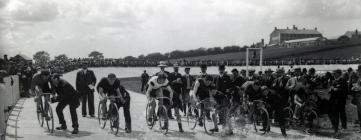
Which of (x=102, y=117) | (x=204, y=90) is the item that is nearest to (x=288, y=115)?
(x=204, y=90)

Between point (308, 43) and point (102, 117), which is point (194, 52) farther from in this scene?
point (102, 117)

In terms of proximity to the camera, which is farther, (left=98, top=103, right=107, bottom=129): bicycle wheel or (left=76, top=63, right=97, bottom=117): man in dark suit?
(left=76, top=63, right=97, bottom=117): man in dark suit

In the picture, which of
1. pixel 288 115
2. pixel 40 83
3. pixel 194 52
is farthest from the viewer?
pixel 194 52

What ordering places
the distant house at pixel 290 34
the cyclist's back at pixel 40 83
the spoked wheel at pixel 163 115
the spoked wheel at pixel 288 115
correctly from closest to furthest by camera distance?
1. the spoked wheel at pixel 163 115
2. the cyclist's back at pixel 40 83
3. the spoked wheel at pixel 288 115
4. the distant house at pixel 290 34

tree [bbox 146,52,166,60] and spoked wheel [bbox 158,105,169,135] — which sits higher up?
tree [bbox 146,52,166,60]

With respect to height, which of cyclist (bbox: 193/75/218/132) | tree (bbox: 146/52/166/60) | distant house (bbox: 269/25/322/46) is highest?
distant house (bbox: 269/25/322/46)

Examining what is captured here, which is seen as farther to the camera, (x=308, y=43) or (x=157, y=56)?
(x=308, y=43)

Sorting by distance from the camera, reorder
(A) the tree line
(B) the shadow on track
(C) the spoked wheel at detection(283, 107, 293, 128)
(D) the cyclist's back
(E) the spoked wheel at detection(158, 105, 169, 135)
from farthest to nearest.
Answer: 1. (A) the tree line
2. (C) the spoked wheel at detection(283, 107, 293, 128)
3. (D) the cyclist's back
4. (E) the spoked wheel at detection(158, 105, 169, 135)
5. (B) the shadow on track

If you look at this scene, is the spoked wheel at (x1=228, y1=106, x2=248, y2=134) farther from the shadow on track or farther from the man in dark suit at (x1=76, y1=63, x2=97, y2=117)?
the man in dark suit at (x1=76, y1=63, x2=97, y2=117)

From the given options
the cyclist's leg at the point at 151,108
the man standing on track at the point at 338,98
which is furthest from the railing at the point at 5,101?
the man standing on track at the point at 338,98

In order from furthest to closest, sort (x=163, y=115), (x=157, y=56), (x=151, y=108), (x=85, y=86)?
(x=157, y=56)
(x=85, y=86)
(x=151, y=108)
(x=163, y=115)

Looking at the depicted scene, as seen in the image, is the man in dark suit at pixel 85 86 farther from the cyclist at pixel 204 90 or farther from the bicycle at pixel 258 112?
the bicycle at pixel 258 112

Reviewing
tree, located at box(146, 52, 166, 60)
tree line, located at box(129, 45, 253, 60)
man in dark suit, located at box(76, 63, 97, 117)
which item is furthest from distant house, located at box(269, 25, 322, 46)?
man in dark suit, located at box(76, 63, 97, 117)

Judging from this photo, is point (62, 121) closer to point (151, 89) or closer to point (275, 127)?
point (151, 89)
